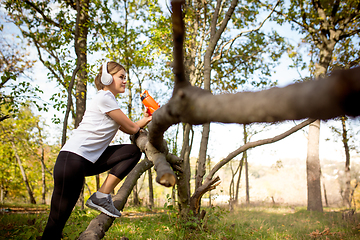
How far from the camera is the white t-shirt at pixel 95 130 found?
6.84 feet

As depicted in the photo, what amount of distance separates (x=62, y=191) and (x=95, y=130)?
0.57 meters

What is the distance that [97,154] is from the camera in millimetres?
2191

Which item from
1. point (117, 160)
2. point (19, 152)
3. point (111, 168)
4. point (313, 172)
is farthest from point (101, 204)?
point (19, 152)

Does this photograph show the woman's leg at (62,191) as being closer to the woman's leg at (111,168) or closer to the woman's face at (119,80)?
the woman's leg at (111,168)

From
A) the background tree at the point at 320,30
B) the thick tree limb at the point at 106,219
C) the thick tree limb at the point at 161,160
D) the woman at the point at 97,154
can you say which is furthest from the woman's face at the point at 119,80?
the background tree at the point at 320,30

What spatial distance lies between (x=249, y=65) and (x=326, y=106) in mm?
11164

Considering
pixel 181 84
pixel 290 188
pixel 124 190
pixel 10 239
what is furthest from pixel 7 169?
pixel 290 188

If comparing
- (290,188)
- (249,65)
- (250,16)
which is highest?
(250,16)

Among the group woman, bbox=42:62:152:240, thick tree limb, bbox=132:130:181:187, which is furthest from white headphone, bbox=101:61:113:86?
thick tree limb, bbox=132:130:181:187

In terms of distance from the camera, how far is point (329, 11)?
10.5 m

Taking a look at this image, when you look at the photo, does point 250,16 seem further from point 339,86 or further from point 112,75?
point 339,86

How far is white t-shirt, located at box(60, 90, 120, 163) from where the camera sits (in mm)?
2086

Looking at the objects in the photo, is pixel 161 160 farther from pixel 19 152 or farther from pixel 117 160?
pixel 19 152

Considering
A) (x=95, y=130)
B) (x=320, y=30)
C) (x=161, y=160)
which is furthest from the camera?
(x=320, y=30)
